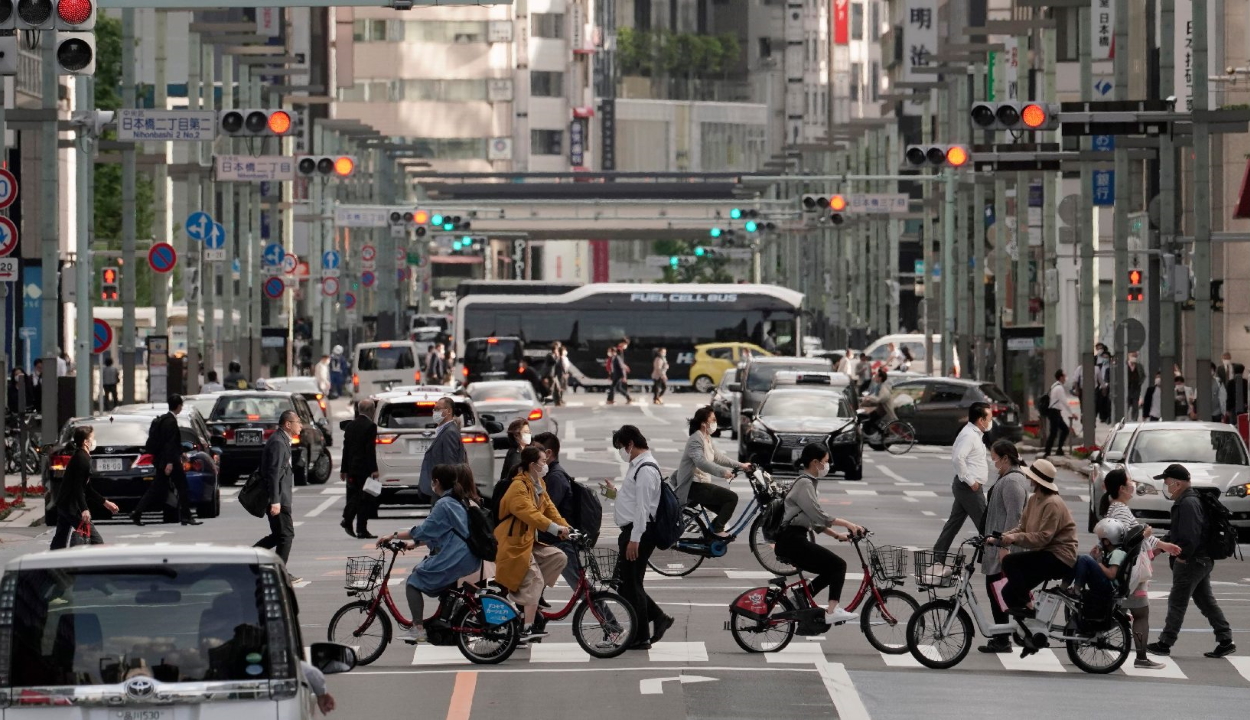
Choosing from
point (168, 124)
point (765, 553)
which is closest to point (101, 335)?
point (168, 124)

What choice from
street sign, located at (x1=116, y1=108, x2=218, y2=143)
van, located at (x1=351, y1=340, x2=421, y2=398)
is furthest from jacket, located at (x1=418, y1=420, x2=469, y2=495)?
van, located at (x1=351, y1=340, x2=421, y2=398)

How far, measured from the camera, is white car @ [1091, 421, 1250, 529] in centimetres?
2833

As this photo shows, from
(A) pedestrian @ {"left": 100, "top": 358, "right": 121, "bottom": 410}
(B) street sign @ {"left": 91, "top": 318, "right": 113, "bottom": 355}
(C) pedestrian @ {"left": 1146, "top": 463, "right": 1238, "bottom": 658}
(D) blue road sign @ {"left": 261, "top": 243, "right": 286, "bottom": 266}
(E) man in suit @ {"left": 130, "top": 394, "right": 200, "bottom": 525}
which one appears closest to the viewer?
(C) pedestrian @ {"left": 1146, "top": 463, "right": 1238, "bottom": 658}

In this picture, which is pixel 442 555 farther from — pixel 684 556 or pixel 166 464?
pixel 166 464

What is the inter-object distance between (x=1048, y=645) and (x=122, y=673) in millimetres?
9307

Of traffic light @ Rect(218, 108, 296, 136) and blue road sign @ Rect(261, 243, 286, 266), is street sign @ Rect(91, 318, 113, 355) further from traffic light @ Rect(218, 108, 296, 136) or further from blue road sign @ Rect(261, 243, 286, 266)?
blue road sign @ Rect(261, 243, 286, 266)

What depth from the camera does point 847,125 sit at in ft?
301

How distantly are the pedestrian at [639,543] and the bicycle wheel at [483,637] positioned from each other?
0.90 m

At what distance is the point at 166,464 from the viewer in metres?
29.9

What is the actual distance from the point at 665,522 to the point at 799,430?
20961mm

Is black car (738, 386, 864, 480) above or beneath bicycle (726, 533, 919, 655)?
above

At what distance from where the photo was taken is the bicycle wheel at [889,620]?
18031mm

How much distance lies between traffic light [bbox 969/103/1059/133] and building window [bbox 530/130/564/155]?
485ft

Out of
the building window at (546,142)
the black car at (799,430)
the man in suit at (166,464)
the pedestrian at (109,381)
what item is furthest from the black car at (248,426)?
the building window at (546,142)
